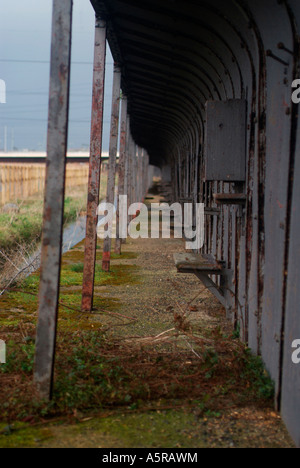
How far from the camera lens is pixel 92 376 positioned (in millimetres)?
4172

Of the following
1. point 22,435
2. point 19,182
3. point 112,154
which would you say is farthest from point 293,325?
point 19,182

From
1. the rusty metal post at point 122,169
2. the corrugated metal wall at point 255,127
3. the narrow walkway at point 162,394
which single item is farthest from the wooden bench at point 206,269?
the rusty metal post at point 122,169

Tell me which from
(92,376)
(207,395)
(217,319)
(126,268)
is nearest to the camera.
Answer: (207,395)

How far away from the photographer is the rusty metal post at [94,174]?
645 cm

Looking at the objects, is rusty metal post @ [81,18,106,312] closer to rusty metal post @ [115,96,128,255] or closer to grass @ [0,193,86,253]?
rusty metal post @ [115,96,128,255]

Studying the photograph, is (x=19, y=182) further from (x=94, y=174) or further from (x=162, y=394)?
(x=162, y=394)

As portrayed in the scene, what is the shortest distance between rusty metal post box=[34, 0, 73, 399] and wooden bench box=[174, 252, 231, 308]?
223 cm

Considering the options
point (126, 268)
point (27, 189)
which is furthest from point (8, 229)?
point (27, 189)

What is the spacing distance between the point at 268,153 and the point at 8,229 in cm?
1236

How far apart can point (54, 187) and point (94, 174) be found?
282 centimetres

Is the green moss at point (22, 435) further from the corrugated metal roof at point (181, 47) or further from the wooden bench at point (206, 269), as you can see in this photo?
the corrugated metal roof at point (181, 47)

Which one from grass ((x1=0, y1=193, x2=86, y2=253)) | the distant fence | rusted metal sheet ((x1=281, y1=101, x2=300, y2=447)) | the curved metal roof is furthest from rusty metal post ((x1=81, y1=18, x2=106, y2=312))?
the distant fence
